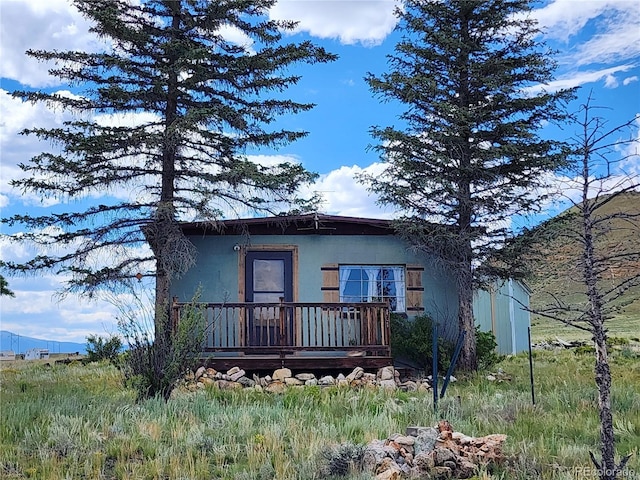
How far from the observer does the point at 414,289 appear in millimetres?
13016

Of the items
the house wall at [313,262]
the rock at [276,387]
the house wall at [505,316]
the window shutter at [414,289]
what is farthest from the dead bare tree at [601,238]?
the house wall at [505,316]

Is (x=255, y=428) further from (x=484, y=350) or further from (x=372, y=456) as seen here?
(x=484, y=350)

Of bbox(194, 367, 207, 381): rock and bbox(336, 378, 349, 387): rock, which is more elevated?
bbox(194, 367, 207, 381): rock

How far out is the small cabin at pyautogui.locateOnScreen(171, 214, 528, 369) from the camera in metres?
12.6

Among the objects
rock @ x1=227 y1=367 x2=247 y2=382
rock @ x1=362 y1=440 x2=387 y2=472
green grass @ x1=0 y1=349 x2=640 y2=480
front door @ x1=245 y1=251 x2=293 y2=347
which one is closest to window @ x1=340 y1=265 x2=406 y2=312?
front door @ x1=245 y1=251 x2=293 y2=347

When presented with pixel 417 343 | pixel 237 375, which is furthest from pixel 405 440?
pixel 417 343

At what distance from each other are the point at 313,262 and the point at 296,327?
1.38 meters

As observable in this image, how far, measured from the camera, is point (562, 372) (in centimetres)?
1255

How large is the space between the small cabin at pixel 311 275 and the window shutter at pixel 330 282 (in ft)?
0.07

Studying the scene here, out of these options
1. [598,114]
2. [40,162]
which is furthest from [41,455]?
[40,162]

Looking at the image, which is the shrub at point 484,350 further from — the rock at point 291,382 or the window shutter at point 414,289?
the rock at point 291,382

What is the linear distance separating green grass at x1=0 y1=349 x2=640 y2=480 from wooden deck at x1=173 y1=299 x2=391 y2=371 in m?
1.81

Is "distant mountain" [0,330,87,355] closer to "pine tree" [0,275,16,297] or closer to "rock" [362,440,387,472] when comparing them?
"pine tree" [0,275,16,297]

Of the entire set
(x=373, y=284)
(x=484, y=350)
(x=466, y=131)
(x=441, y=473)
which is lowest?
(x=441, y=473)
